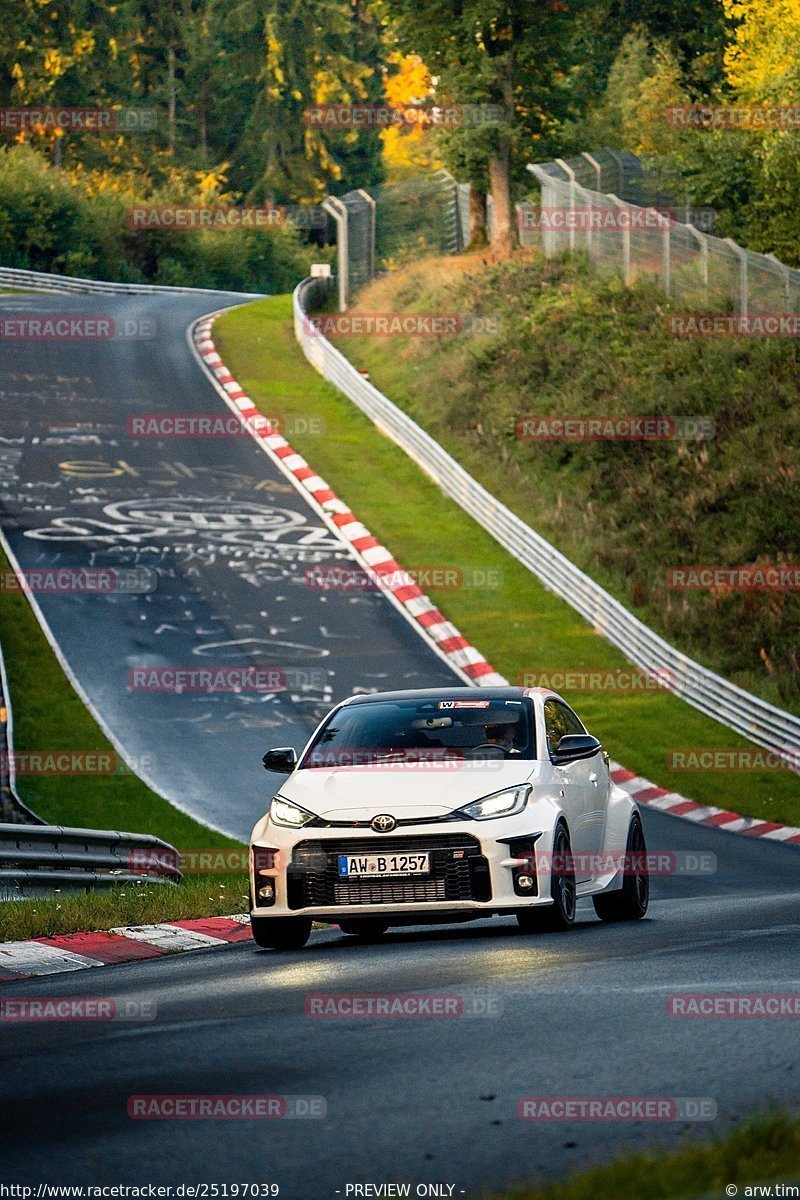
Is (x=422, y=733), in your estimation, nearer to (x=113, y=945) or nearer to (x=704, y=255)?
(x=113, y=945)

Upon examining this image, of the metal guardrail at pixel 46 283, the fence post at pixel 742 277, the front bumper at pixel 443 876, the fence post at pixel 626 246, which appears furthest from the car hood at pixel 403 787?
the metal guardrail at pixel 46 283

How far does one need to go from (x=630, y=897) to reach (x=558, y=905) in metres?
1.56

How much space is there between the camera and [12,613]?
96.0 feet

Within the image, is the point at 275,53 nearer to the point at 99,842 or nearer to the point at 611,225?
the point at 611,225

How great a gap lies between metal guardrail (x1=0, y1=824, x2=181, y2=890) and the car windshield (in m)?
3.02

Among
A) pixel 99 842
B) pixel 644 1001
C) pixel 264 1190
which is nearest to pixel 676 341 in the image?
pixel 99 842

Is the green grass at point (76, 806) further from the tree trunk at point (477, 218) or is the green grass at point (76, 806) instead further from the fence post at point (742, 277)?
the tree trunk at point (477, 218)

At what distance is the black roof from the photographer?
40.7ft

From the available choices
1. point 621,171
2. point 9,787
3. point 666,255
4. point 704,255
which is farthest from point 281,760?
point 621,171

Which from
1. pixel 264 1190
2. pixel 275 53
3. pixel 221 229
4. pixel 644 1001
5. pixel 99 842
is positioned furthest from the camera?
pixel 275 53

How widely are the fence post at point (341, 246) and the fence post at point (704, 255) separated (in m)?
13.7

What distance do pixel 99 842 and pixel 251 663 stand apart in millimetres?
11977

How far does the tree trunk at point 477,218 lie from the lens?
55438mm

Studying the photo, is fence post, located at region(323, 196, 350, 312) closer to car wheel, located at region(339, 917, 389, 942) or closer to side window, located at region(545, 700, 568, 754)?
side window, located at region(545, 700, 568, 754)
